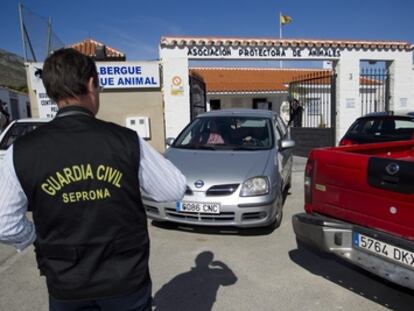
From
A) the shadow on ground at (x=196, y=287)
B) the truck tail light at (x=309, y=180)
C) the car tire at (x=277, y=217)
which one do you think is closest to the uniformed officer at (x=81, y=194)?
the shadow on ground at (x=196, y=287)

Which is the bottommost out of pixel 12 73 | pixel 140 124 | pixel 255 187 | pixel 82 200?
pixel 255 187

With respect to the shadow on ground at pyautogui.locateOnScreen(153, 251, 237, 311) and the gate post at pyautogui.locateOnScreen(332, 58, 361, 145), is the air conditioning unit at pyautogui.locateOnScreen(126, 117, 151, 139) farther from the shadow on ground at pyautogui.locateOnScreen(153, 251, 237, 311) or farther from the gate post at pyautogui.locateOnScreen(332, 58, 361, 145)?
the shadow on ground at pyautogui.locateOnScreen(153, 251, 237, 311)

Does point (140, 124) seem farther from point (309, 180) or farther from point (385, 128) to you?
point (309, 180)

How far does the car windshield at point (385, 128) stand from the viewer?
6.42 meters

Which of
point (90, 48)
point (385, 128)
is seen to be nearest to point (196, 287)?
point (385, 128)

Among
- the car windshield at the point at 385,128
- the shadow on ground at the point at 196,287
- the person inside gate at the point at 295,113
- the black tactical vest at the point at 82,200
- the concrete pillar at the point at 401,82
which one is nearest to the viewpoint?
the black tactical vest at the point at 82,200

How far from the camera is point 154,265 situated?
3723 millimetres

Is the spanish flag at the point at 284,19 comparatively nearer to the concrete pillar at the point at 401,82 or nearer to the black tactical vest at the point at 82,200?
the concrete pillar at the point at 401,82

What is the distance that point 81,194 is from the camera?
1298 millimetres

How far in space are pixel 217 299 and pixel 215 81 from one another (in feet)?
73.4

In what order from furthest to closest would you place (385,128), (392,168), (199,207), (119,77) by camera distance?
(119,77)
(385,128)
(199,207)
(392,168)

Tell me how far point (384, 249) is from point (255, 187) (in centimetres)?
184

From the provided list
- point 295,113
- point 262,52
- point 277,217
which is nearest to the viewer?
point 277,217

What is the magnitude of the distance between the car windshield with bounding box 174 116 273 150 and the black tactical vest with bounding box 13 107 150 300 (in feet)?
12.5
